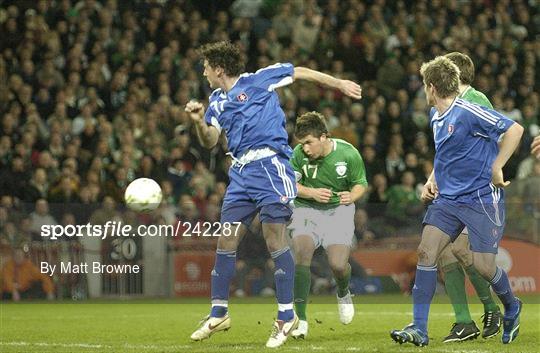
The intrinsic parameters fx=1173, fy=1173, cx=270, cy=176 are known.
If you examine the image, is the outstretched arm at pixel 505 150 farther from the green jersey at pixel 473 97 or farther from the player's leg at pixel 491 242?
the green jersey at pixel 473 97

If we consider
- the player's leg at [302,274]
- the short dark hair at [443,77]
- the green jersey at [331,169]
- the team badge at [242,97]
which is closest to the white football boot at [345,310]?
the player's leg at [302,274]

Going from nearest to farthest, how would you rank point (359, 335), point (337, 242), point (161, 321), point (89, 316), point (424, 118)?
point (359, 335) → point (337, 242) → point (161, 321) → point (89, 316) → point (424, 118)

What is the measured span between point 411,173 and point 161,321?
6938 mm

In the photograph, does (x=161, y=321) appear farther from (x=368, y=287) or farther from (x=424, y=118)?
(x=424, y=118)

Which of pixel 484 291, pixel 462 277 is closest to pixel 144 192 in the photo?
pixel 462 277

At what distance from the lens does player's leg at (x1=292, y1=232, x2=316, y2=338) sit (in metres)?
10.2

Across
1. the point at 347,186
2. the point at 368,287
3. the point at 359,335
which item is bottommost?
the point at 368,287

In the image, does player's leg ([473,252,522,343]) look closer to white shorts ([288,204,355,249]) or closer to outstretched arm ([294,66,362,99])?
outstretched arm ([294,66,362,99])

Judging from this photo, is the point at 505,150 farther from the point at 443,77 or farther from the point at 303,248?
the point at 303,248

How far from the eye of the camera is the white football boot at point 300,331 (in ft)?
32.2

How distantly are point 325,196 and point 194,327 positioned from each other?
1913 millimetres

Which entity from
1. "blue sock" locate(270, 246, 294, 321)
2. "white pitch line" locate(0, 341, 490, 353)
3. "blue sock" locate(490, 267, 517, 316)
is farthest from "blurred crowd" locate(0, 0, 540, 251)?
"blue sock" locate(490, 267, 517, 316)

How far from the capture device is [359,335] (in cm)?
1012

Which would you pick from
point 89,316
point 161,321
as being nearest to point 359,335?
point 161,321
